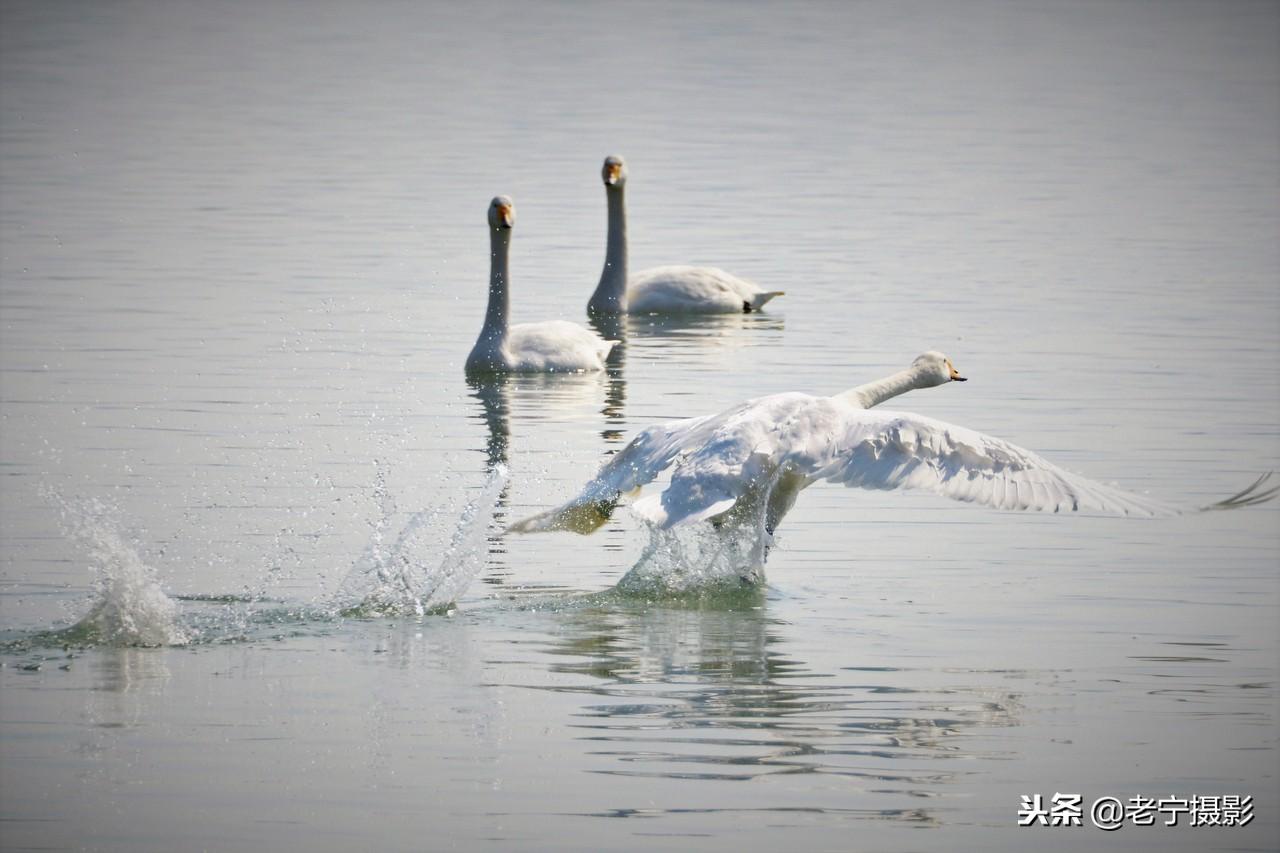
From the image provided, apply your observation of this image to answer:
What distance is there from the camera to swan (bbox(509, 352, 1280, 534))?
11.1 metres

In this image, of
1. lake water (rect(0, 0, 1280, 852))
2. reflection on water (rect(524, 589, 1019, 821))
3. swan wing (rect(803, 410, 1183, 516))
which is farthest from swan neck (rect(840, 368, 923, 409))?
reflection on water (rect(524, 589, 1019, 821))

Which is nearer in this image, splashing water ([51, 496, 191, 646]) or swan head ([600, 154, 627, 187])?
splashing water ([51, 496, 191, 646])

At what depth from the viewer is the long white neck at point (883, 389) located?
12.7 m

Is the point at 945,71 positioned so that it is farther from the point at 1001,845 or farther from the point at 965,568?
the point at 1001,845

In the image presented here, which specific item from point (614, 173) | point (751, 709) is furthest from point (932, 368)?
point (614, 173)

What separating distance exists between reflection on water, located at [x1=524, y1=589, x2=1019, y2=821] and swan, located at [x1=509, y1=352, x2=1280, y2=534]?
1.94 feet

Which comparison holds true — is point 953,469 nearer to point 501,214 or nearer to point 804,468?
point 804,468

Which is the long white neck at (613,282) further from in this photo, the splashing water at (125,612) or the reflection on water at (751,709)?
the splashing water at (125,612)

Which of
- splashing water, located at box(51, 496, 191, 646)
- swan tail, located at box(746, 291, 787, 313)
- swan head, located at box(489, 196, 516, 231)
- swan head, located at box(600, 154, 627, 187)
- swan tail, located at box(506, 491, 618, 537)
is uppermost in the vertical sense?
swan head, located at box(600, 154, 627, 187)

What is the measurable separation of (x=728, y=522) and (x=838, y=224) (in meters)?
18.3

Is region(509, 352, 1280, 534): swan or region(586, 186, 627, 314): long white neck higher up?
region(586, 186, 627, 314): long white neck

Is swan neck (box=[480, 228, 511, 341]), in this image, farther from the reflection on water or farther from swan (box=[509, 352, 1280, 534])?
the reflection on water

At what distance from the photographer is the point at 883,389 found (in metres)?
13.1

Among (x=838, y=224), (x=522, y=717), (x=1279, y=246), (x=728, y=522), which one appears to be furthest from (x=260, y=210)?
(x=522, y=717)
